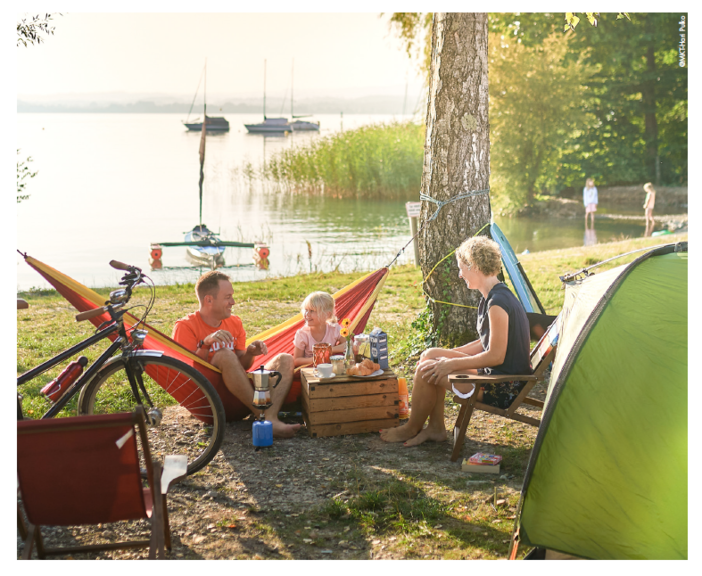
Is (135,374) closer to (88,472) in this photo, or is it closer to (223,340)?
(223,340)

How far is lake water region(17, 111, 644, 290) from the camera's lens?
11125 millimetres

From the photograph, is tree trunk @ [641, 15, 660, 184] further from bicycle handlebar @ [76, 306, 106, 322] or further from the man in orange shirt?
bicycle handlebar @ [76, 306, 106, 322]

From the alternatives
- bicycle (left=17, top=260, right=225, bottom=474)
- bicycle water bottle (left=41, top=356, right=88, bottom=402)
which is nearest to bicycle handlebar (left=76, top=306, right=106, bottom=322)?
bicycle (left=17, top=260, right=225, bottom=474)

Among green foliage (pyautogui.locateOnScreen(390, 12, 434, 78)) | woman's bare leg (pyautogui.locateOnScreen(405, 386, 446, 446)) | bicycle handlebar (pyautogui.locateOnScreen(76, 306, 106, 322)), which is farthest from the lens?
green foliage (pyautogui.locateOnScreen(390, 12, 434, 78))

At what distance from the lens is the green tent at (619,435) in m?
2.15

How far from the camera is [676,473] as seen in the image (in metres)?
2.16

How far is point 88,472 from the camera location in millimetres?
2025

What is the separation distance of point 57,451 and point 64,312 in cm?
504

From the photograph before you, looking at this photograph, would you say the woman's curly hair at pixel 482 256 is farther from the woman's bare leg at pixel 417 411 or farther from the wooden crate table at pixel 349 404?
the wooden crate table at pixel 349 404

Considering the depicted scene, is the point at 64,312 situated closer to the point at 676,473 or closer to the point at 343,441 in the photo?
the point at 343,441

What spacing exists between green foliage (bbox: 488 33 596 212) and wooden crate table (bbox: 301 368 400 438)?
1800cm

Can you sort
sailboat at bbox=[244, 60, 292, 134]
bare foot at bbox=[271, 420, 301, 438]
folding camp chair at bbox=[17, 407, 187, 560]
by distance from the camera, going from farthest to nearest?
sailboat at bbox=[244, 60, 292, 134] → bare foot at bbox=[271, 420, 301, 438] → folding camp chair at bbox=[17, 407, 187, 560]

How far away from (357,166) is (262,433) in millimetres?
15413
